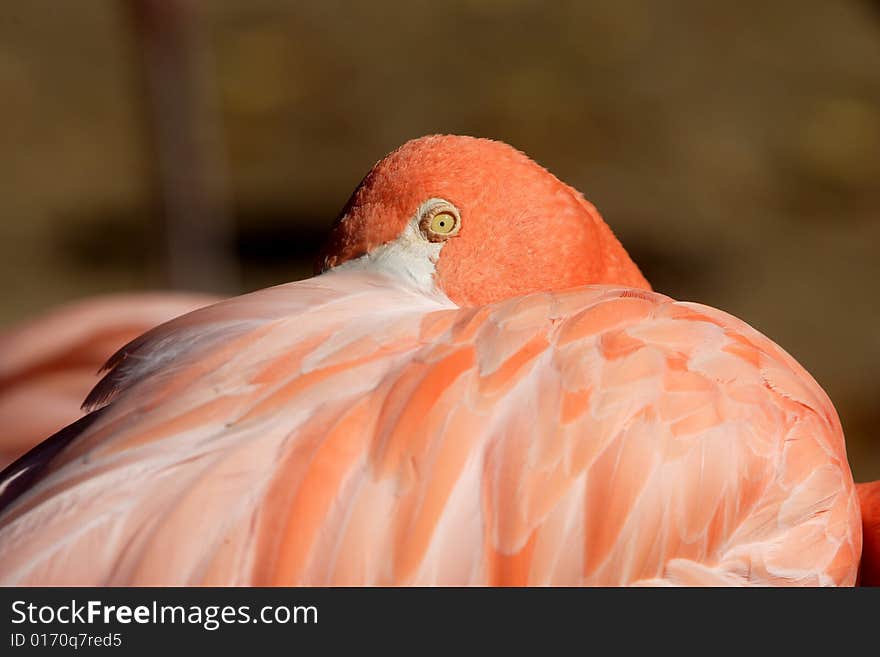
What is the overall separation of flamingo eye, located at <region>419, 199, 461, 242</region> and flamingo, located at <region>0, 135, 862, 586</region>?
226 millimetres

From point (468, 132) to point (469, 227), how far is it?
4.37m

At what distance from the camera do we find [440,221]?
1736 mm

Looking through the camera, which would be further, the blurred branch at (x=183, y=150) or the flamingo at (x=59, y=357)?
the blurred branch at (x=183, y=150)

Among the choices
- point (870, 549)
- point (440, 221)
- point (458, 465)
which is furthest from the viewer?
point (440, 221)

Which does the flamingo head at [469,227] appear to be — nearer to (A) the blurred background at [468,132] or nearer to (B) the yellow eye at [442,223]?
(B) the yellow eye at [442,223]

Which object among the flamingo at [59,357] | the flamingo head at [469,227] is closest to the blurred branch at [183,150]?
the flamingo at [59,357]

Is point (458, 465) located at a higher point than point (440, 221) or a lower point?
lower

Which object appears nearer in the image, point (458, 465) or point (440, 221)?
point (458, 465)

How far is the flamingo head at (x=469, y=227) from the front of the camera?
1734mm

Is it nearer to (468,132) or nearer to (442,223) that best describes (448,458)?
(442,223)

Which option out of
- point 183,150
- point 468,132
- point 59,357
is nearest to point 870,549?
point 59,357

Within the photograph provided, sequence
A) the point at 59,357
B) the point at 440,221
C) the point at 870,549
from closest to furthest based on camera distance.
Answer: the point at 870,549, the point at 440,221, the point at 59,357

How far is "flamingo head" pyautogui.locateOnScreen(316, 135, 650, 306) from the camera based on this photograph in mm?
1734

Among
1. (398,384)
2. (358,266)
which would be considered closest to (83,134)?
(358,266)
